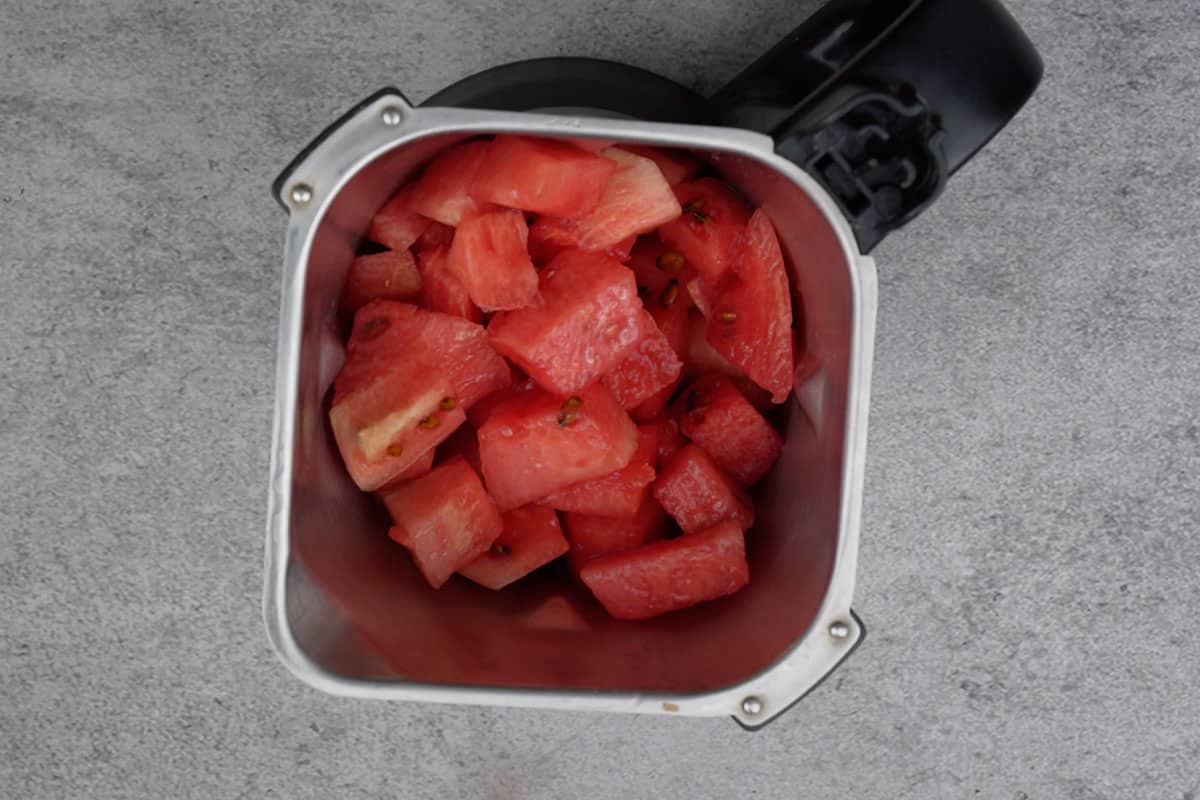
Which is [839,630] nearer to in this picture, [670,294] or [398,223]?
[670,294]

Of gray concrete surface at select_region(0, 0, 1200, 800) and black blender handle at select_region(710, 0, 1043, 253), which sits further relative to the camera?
gray concrete surface at select_region(0, 0, 1200, 800)

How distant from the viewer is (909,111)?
2.88 feet

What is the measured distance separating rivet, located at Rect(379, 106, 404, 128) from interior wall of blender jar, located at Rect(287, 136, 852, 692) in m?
0.05

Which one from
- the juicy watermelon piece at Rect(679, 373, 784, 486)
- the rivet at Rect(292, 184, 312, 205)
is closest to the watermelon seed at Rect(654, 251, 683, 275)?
the juicy watermelon piece at Rect(679, 373, 784, 486)

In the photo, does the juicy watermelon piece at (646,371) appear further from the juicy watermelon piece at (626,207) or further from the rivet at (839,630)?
the rivet at (839,630)

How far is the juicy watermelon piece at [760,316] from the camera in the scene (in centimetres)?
100

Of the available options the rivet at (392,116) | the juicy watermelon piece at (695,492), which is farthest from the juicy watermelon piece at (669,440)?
the rivet at (392,116)

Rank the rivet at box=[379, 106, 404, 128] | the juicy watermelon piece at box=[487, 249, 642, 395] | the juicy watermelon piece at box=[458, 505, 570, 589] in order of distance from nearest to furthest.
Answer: the rivet at box=[379, 106, 404, 128], the juicy watermelon piece at box=[487, 249, 642, 395], the juicy watermelon piece at box=[458, 505, 570, 589]

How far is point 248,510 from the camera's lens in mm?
1264

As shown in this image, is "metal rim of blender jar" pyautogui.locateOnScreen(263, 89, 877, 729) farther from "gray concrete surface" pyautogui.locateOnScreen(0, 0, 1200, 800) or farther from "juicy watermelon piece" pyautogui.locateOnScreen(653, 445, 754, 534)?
"gray concrete surface" pyautogui.locateOnScreen(0, 0, 1200, 800)

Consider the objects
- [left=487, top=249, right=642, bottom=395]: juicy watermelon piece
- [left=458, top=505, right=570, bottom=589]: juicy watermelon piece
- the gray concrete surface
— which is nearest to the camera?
[left=487, top=249, right=642, bottom=395]: juicy watermelon piece

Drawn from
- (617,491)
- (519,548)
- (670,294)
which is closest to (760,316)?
(670,294)

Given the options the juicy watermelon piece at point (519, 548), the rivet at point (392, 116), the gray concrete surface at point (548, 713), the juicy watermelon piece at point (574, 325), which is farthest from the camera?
the gray concrete surface at point (548, 713)

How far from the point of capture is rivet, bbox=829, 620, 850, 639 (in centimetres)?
90
